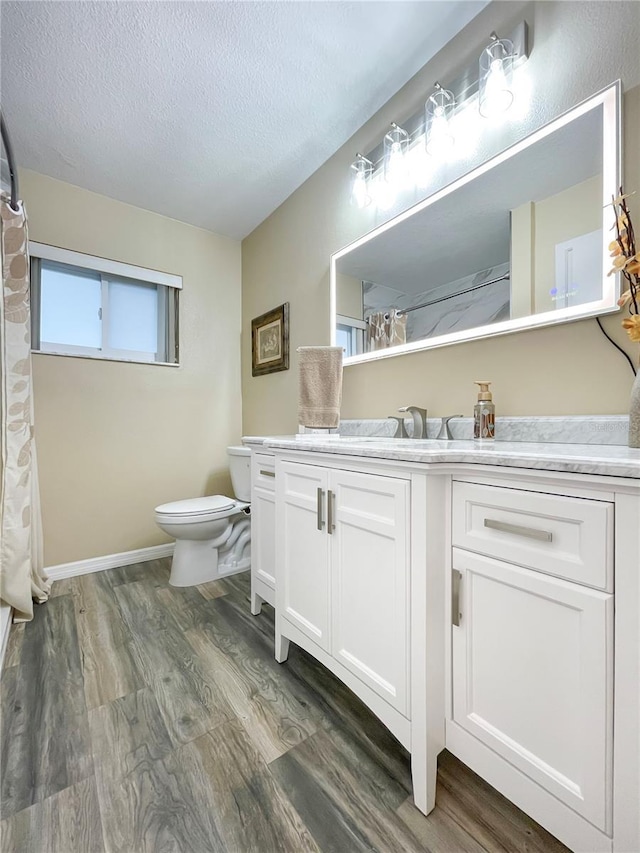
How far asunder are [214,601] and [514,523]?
5.39 ft

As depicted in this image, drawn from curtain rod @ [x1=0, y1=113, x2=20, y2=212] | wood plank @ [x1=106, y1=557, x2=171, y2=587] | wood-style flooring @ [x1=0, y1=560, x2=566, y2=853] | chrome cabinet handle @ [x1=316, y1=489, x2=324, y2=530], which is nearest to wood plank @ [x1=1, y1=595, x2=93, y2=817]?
wood-style flooring @ [x1=0, y1=560, x2=566, y2=853]

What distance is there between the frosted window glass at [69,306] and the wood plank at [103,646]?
1523 mm

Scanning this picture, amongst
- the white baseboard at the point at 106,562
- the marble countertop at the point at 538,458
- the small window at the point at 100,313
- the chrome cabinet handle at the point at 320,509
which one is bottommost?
the white baseboard at the point at 106,562

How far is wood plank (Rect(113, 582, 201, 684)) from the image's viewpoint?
1391 mm

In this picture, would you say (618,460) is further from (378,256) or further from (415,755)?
(378,256)

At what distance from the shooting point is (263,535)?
1639 millimetres

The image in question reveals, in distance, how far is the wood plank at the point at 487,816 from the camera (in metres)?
0.78

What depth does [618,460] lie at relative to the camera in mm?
602

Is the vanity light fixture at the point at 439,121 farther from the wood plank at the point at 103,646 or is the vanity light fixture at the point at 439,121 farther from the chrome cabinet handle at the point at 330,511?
the wood plank at the point at 103,646

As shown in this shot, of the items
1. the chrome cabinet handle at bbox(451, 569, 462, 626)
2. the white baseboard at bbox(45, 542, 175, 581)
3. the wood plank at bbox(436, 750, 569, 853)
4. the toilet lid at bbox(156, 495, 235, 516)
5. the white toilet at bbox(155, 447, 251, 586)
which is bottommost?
the wood plank at bbox(436, 750, 569, 853)

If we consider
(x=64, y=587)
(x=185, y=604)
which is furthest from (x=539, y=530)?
(x=64, y=587)

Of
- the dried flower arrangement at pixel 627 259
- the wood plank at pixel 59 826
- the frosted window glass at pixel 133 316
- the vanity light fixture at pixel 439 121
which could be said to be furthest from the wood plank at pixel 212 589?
the vanity light fixture at pixel 439 121

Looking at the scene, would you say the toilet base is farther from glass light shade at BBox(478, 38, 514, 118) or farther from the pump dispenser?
glass light shade at BBox(478, 38, 514, 118)

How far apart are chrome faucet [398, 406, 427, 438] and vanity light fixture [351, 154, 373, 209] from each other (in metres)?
1.07
